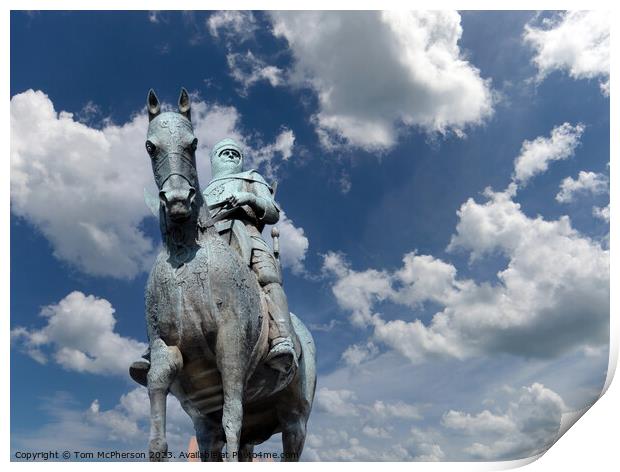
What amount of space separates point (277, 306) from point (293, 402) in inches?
70.7

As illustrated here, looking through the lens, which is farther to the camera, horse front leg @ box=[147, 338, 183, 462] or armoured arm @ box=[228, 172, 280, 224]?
armoured arm @ box=[228, 172, 280, 224]

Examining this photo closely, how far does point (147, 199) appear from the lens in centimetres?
1141

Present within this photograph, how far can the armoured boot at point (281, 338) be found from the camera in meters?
11.6

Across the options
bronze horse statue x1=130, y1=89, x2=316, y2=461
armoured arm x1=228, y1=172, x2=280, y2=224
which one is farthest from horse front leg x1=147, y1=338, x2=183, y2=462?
armoured arm x1=228, y1=172, x2=280, y2=224

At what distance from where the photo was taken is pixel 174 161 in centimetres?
1031

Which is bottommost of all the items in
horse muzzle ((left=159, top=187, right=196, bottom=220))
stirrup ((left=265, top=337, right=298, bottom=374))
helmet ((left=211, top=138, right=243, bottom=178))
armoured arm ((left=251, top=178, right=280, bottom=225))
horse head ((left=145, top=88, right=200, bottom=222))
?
stirrup ((left=265, top=337, right=298, bottom=374))

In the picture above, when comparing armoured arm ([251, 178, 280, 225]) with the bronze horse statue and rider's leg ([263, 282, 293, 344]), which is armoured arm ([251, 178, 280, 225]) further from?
the bronze horse statue

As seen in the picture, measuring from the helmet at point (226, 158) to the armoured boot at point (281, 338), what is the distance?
2325mm

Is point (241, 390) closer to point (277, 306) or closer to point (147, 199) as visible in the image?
point (277, 306)

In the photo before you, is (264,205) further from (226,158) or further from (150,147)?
(150,147)

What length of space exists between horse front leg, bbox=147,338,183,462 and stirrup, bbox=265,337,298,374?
1.37 metres

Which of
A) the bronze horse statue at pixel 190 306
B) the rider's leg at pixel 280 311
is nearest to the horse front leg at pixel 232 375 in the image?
the bronze horse statue at pixel 190 306

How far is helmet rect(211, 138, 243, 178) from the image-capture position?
45.0ft

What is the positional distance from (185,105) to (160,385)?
139 inches
